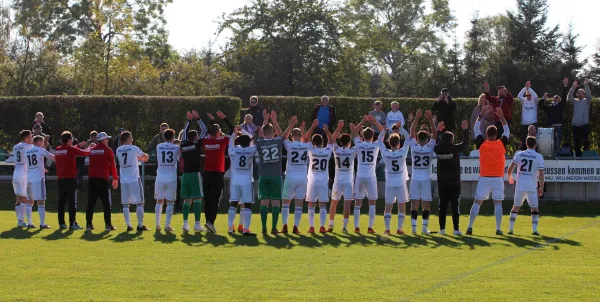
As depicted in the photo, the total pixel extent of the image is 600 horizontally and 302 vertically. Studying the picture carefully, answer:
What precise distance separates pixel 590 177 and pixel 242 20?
29951mm

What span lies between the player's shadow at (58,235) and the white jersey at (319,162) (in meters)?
5.10

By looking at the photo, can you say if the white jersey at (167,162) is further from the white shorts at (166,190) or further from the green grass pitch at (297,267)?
the green grass pitch at (297,267)

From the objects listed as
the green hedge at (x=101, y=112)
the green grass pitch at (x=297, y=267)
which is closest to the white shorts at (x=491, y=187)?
the green grass pitch at (x=297, y=267)

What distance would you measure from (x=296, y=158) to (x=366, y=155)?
1.50m

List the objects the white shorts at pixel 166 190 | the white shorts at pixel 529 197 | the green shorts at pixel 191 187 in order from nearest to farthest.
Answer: the white shorts at pixel 529 197 → the green shorts at pixel 191 187 → the white shorts at pixel 166 190

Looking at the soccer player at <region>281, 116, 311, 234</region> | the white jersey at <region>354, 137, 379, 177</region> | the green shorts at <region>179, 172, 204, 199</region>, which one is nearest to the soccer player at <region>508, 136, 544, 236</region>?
the white jersey at <region>354, 137, 379, 177</region>

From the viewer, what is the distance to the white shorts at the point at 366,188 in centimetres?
1994

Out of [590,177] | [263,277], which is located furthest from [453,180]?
[590,177]

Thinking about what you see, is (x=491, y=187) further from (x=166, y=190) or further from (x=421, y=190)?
(x=166, y=190)

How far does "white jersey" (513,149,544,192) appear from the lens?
19.6 meters

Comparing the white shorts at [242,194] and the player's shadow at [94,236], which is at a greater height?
the white shorts at [242,194]

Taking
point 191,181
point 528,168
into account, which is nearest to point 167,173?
point 191,181

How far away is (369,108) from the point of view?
110 ft

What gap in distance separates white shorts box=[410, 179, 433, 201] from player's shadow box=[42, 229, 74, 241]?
23.1 ft
